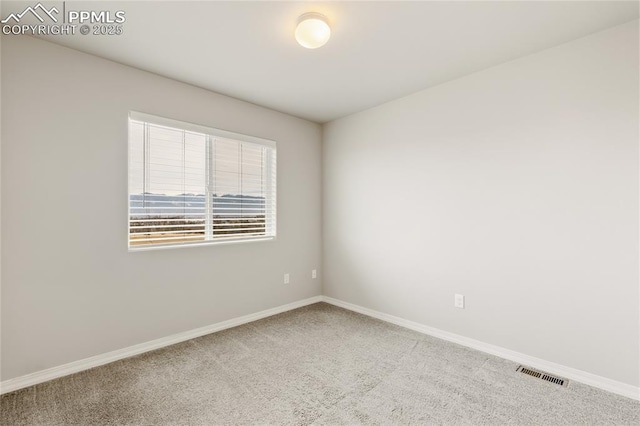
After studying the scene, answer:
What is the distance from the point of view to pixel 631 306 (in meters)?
2.10

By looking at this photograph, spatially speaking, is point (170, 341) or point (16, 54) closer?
point (16, 54)

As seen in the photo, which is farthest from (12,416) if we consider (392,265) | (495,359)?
(495,359)

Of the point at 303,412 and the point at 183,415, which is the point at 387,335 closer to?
the point at 303,412

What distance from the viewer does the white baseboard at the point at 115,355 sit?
7.18 feet

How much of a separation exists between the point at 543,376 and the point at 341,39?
2.95 m

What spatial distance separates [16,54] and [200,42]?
1.26m

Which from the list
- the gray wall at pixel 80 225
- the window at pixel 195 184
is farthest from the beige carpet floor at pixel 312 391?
Answer: the window at pixel 195 184

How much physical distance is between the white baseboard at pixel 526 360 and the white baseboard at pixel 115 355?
152 centimetres

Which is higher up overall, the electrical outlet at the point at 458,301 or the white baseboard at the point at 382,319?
the electrical outlet at the point at 458,301

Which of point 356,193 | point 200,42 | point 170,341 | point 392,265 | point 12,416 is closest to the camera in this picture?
point 12,416

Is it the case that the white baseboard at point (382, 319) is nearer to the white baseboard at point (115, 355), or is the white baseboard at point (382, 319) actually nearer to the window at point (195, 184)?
the white baseboard at point (115, 355)

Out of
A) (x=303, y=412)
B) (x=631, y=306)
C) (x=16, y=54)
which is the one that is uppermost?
(x=16, y=54)

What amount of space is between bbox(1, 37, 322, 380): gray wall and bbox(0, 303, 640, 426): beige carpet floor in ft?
0.99

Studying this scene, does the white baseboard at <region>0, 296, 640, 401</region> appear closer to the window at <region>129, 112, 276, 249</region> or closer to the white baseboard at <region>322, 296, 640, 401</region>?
the white baseboard at <region>322, 296, 640, 401</region>
